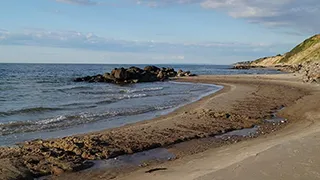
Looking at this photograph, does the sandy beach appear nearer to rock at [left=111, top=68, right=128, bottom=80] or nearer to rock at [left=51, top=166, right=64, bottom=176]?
rock at [left=51, top=166, right=64, bottom=176]

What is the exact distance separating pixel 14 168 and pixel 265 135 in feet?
27.1

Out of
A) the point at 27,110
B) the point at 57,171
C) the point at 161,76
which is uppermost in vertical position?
the point at 161,76

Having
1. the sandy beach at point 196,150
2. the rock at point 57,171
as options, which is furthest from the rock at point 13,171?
the rock at point 57,171

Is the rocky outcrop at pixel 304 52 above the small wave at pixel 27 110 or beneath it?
above

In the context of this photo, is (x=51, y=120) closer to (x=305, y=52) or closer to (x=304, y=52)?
(x=305, y=52)

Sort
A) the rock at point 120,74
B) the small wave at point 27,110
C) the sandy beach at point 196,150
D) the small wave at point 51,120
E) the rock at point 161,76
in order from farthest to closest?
the rock at point 161,76, the rock at point 120,74, the small wave at point 27,110, the small wave at point 51,120, the sandy beach at point 196,150

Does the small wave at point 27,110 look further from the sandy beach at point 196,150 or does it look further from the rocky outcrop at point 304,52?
the rocky outcrop at point 304,52

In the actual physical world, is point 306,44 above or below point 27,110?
above

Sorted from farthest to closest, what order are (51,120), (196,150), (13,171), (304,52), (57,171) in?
(304,52) < (51,120) < (196,150) < (57,171) < (13,171)

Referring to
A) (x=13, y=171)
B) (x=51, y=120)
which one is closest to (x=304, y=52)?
(x=51, y=120)

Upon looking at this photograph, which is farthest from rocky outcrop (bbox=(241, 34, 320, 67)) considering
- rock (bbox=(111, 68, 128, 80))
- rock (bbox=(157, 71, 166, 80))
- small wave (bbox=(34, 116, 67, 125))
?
small wave (bbox=(34, 116, 67, 125))

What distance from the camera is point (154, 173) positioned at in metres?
8.21

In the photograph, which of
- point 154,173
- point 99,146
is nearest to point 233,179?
point 154,173

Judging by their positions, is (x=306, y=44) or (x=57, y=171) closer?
(x=57, y=171)
